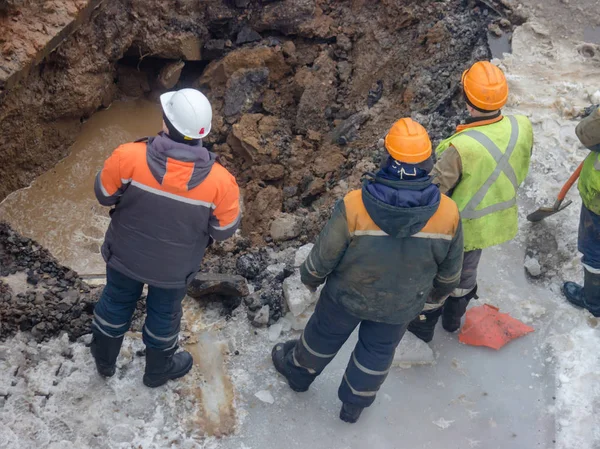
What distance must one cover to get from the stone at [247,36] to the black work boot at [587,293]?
4.86 meters

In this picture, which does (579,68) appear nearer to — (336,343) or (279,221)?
(279,221)

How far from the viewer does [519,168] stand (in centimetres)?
383

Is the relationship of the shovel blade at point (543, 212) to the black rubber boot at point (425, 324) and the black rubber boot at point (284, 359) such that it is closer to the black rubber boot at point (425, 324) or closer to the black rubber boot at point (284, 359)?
the black rubber boot at point (425, 324)

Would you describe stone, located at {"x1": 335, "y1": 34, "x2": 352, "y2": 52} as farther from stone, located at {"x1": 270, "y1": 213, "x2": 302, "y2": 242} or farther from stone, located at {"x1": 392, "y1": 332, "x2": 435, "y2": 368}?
stone, located at {"x1": 392, "y1": 332, "x2": 435, "y2": 368}

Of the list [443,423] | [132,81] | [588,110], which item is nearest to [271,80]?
[132,81]

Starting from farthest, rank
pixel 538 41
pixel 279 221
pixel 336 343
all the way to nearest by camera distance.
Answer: pixel 538 41 → pixel 279 221 → pixel 336 343

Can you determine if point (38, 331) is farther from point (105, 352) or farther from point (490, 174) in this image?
point (490, 174)

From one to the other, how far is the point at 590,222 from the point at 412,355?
1.59 metres

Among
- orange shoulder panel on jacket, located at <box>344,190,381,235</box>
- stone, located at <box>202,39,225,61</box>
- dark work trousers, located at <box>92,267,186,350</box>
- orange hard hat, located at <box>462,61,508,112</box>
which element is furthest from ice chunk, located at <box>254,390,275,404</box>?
stone, located at <box>202,39,225,61</box>

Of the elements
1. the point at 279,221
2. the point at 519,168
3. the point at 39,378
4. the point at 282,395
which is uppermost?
the point at 519,168

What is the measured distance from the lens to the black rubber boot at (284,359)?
13.3ft

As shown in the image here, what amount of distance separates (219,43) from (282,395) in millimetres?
5023

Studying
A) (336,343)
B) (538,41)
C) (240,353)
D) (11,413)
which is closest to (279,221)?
(240,353)

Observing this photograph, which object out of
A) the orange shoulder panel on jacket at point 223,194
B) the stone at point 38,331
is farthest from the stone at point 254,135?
the orange shoulder panel on jacket at point 223,194
